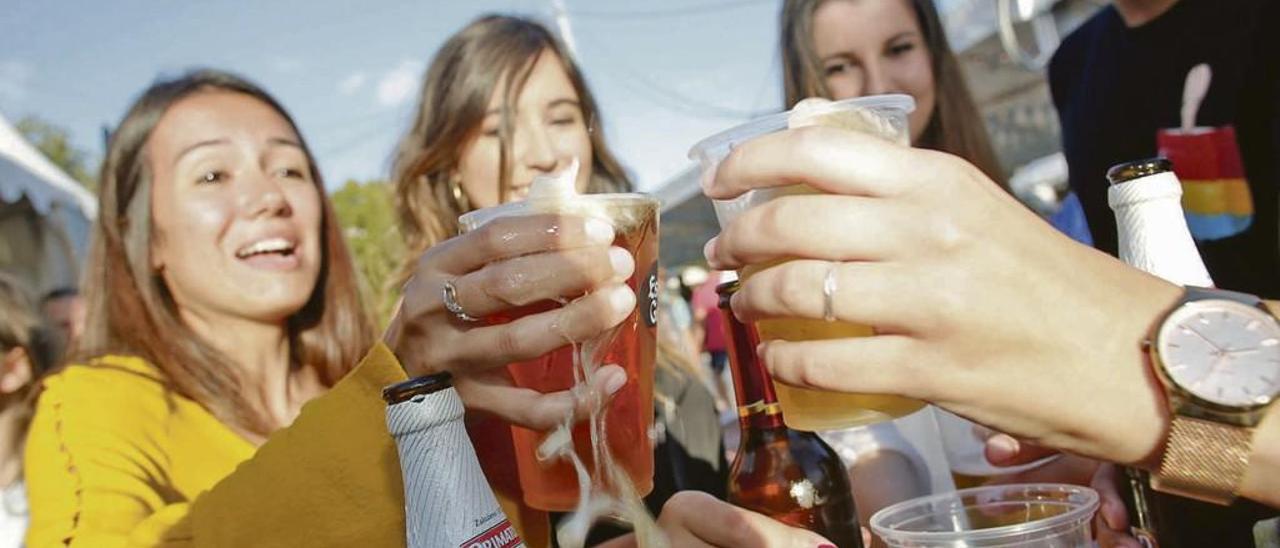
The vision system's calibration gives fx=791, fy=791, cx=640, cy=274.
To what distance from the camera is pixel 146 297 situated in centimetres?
205

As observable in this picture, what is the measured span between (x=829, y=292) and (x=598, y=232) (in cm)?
33

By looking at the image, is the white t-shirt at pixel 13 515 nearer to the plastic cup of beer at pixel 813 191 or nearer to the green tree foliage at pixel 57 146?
the plastic cup of beer at pixel 813 191

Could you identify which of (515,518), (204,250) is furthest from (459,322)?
(204,250)

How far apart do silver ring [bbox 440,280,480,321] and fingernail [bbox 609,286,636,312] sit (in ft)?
0.66

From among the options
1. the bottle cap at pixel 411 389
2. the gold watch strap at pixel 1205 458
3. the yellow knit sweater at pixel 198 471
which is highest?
the bottle cap at pixel 411 389

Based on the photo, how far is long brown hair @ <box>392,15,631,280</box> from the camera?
2.31m

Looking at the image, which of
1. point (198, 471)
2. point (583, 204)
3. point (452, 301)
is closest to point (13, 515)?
point (198, 471)

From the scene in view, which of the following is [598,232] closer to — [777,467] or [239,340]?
[777,467]

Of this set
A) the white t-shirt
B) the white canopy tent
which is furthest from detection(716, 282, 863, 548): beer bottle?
the white canopy tent

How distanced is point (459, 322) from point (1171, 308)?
82cm

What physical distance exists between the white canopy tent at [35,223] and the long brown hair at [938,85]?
585 cm

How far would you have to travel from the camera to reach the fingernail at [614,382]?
39.4 inches

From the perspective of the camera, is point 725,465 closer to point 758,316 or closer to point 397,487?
point 397,487

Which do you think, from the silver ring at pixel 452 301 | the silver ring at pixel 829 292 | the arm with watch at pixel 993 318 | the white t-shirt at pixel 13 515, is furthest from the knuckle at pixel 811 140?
the white t-shirt at pixel 13 515
